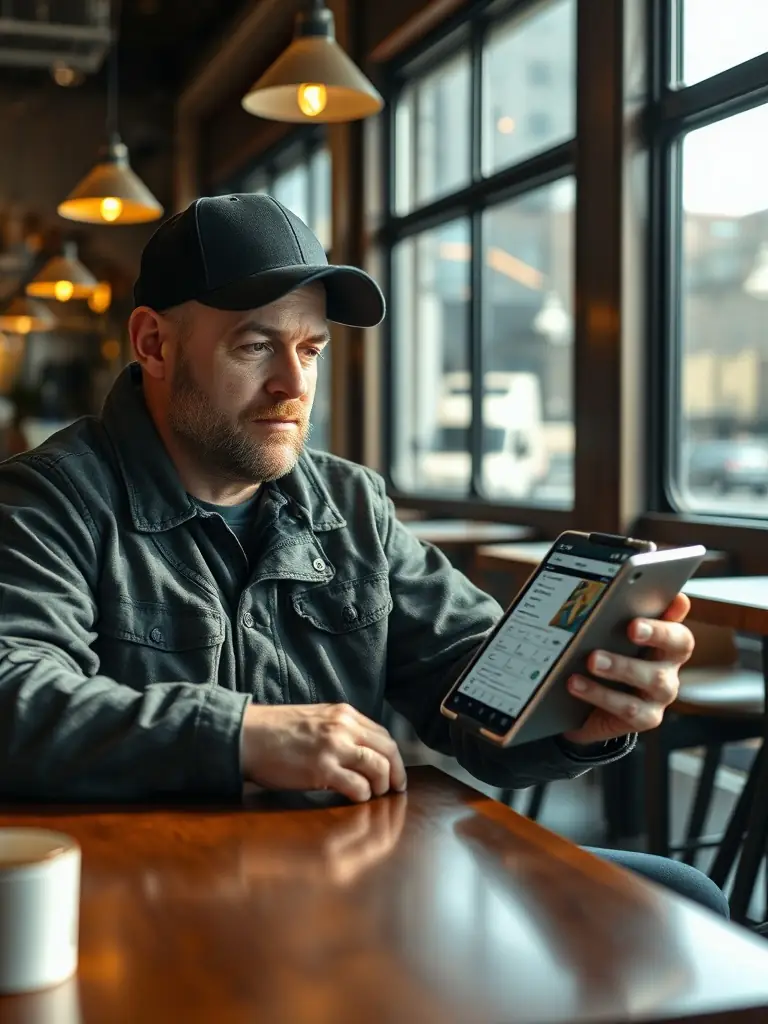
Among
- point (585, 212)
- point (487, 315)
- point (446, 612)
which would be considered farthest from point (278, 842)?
point (487, 315)

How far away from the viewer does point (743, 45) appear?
12.4 feet

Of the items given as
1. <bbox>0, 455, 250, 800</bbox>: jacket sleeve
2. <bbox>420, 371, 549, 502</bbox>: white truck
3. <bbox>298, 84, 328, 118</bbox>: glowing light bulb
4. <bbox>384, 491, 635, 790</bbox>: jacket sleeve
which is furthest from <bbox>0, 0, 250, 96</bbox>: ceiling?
<bbox>0, 455, 250, 800</bbox>: jacket sleeve

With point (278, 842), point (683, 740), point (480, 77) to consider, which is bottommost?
Answer: point (683, 740)

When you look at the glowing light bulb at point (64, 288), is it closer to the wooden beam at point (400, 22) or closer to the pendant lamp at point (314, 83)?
the wooden beam at point (400, 22)

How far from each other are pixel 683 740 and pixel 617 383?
158 centimetres

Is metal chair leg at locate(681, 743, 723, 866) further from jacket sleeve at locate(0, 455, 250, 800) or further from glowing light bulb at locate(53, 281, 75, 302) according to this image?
glowing light bulb at locate(53, 281, 75, 302)

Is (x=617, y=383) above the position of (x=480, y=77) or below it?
below

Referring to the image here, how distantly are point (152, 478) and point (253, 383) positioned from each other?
16 cm

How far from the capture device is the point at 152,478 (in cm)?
149

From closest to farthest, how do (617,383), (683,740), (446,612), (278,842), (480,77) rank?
(278,842) → (446,612) → (683,740) → (617,383) → (480,77)

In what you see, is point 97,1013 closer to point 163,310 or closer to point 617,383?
point 163,310

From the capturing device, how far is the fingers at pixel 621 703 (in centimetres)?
113

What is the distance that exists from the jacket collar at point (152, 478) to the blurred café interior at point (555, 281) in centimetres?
40

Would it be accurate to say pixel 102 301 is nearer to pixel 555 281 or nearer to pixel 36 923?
pixel 555 281
